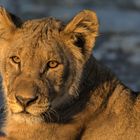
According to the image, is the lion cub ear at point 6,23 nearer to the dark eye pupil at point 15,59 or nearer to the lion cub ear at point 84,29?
the dark eye pupil at point 15,59

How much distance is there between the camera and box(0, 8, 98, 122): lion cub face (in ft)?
25.7

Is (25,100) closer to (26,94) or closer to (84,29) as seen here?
(26,94)

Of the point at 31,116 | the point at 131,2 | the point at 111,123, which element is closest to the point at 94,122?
the point at 111,123

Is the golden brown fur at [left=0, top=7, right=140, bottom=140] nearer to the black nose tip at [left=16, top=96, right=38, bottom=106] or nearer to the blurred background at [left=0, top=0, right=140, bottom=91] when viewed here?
the black nose tip at [left=16, top=96, right=38, bottom=106]

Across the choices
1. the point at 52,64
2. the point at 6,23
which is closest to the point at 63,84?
the point at 52,64

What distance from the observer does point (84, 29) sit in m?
8.25

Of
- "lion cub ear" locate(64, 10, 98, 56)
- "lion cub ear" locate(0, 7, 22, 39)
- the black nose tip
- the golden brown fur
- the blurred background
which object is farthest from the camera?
the blurred background

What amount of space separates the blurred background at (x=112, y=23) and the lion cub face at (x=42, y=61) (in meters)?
7.90

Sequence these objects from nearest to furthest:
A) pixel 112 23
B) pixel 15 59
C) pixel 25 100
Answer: pixel 25 100 → pixel 15 59 → pixel 112 23

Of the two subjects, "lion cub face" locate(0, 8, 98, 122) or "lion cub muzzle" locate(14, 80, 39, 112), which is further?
"lion cub face" locate(0, 8, 98, 122)

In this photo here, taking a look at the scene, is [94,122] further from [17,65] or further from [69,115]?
[17,65]

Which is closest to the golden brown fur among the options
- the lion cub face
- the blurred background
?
the lion cub face

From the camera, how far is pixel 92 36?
8.34 metres

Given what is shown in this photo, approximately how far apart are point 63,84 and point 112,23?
48.3 feet
